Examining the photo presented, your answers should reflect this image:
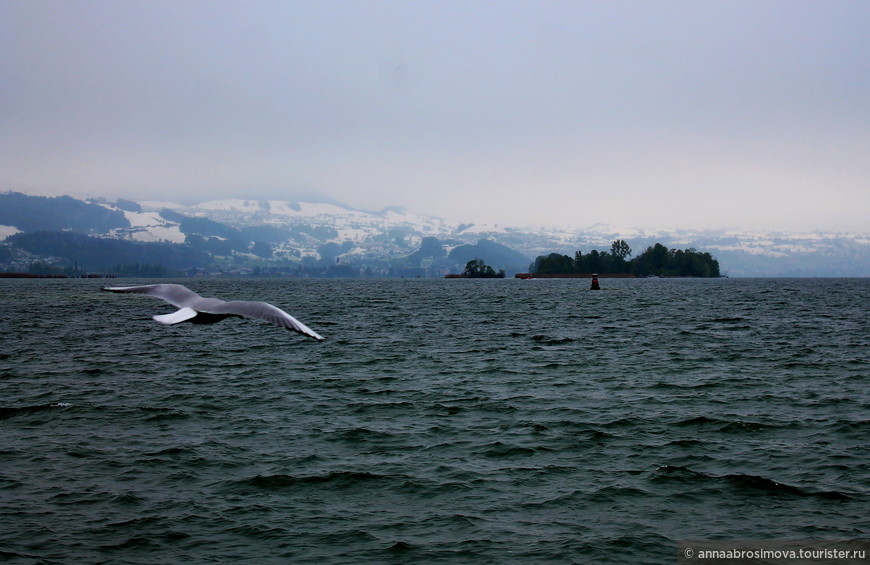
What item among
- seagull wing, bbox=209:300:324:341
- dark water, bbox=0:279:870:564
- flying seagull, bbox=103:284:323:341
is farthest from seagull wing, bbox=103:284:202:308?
dark water, bbox=0:279:870:564

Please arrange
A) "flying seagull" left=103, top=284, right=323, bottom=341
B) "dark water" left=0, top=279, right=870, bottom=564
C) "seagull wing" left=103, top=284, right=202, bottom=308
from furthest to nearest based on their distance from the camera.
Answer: "dark water" left=0, top=279, right=870, bottom=564
"seagull wing" left=103, top=284, right=202, bottom=308
"flying seagull" left=103, top=284, right=323, bottom=341

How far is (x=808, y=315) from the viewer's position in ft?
253

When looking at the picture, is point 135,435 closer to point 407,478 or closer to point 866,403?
point 407,478

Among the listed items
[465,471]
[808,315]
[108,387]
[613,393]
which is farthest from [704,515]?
[808,315]

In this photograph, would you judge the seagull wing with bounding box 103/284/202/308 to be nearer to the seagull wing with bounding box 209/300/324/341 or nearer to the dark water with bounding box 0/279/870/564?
the seagull wing with bounding box 209/300/324/341

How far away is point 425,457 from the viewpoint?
19406 millimetres

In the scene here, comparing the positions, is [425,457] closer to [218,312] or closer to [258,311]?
[258,311]

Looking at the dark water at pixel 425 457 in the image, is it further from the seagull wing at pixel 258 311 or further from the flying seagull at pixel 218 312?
the seagull wing at pixel 258 311

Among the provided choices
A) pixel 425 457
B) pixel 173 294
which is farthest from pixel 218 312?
pixel 425 457

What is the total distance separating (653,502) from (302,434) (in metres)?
9.90

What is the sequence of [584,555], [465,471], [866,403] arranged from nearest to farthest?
1. [584,555]
2. [465,471]
3. [866,403]

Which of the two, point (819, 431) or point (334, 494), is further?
point (819, 431)

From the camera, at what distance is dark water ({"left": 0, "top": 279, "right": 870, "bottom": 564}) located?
14250 millimetres

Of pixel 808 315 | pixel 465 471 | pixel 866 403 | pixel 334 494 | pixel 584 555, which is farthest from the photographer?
pixel 808 315
